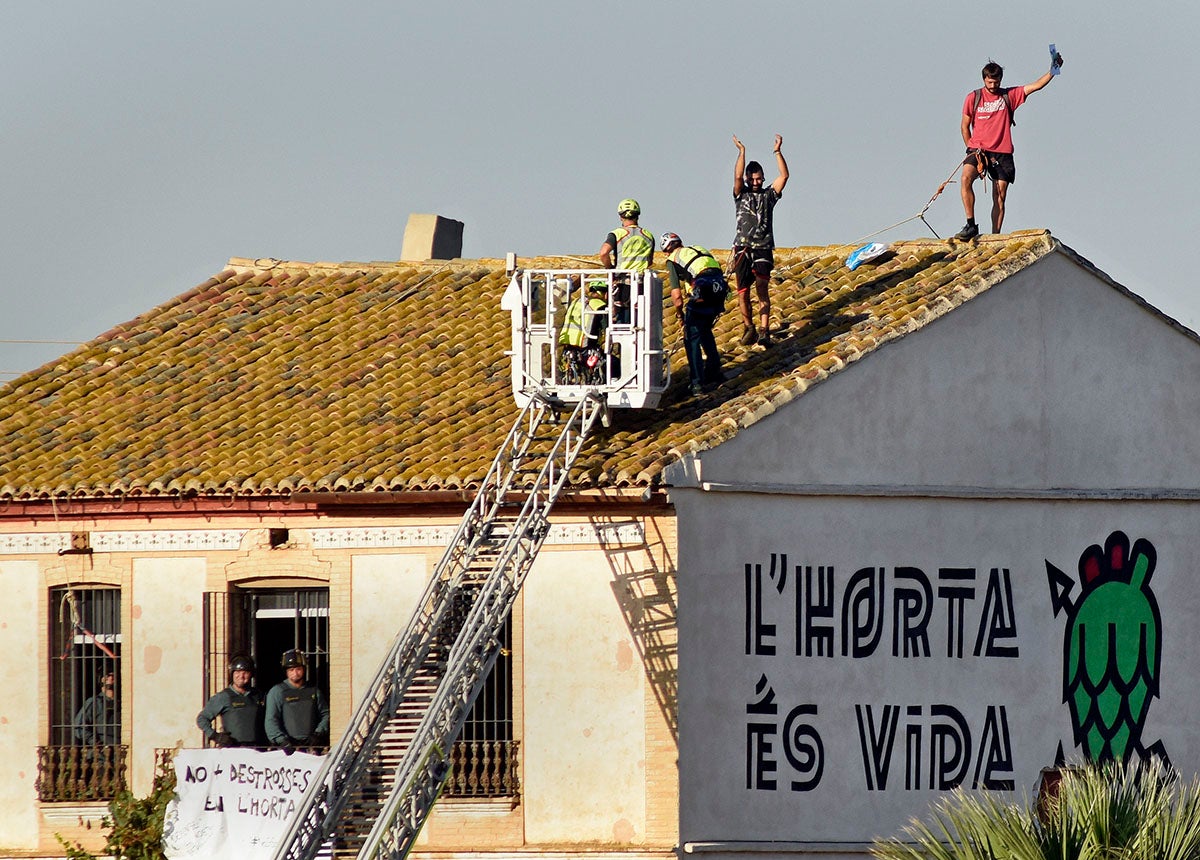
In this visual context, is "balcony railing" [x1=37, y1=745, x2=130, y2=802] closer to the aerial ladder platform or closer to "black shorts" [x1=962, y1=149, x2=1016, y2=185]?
the aerial ladder platform

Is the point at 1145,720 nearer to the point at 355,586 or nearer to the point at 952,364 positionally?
the point at 952,364

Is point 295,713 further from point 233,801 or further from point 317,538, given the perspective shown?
point 317,538

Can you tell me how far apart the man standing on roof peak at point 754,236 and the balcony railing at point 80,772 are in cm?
795

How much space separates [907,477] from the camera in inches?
979

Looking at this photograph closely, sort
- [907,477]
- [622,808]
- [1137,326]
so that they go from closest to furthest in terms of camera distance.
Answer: [622,808] → [907,477] → [1137,326]

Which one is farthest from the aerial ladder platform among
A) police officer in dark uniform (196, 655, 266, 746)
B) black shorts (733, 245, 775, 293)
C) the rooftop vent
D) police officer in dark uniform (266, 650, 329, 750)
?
the rooftop vent

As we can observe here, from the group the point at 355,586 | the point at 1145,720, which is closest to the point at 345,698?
the point at 355,586

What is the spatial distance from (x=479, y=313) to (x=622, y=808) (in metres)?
7.31

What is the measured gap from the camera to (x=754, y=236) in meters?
25.7

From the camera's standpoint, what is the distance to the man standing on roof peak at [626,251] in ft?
78.6

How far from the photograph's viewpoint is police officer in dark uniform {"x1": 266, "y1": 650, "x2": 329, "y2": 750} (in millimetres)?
24094

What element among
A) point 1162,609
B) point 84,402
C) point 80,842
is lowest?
point 80,842

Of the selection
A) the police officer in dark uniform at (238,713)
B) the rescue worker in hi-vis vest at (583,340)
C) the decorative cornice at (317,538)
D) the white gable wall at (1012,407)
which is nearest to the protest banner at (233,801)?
the police officer in dark uniform at (238,713)

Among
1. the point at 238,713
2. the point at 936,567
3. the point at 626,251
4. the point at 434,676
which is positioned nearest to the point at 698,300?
the point at 626,251
